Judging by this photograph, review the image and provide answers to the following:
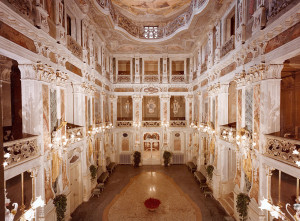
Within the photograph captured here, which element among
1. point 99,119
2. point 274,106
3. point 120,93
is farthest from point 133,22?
point 274,106

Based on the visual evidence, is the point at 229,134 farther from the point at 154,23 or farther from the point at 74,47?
the point at 154,23

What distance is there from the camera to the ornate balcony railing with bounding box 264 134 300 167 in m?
4.96

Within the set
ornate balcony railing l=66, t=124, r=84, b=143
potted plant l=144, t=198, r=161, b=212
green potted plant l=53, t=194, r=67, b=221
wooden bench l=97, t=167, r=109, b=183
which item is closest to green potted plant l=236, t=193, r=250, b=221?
potted plant l=144, t=198, r=161, b=212

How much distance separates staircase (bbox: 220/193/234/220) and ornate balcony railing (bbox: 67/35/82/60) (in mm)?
11134

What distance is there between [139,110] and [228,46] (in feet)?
32.9

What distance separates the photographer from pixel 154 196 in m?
11.1

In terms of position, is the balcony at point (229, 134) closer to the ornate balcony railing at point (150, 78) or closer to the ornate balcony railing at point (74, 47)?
the ornate balcony railing at point (74, 47)

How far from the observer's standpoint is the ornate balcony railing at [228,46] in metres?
8.44

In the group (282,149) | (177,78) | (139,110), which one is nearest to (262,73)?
(282,149)

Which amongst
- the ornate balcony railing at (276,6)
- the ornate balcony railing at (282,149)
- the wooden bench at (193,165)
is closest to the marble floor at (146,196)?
the wooden bench at (193,165)

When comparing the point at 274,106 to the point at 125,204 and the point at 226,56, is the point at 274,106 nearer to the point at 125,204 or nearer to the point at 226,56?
the point at 226,56

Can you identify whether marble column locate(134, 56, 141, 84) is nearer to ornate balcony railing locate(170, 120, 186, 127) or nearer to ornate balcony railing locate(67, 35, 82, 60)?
ornate balcony railing locate(170, 120, 186, 127)

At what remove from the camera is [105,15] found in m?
10.7

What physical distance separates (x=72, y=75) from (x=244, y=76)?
7884mm
